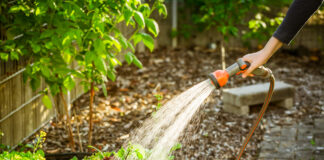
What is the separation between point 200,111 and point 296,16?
3.04 m

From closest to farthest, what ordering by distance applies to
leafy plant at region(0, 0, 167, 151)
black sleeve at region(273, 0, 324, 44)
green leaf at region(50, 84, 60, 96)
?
black sleeve at region(273, 0, 324, 44)
leafy plant at region(0, 0, 167, 151)
green leaf at region(50, 84, 60, 96)

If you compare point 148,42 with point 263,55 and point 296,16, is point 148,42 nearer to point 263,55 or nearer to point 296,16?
point 263,55

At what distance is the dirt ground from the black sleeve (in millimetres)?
2095

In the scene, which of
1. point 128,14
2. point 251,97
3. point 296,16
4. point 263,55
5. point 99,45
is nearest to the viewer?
point 296,16

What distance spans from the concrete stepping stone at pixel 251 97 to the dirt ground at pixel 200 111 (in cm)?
11

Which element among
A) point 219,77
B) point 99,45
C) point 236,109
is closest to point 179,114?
point 99,45

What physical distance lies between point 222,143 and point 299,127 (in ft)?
3.49

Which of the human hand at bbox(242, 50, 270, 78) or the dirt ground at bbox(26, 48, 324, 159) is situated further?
the dirt ground at bbox(26, 48, 324, 159)

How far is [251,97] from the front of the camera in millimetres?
4977

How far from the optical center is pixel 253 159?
12.8 ft

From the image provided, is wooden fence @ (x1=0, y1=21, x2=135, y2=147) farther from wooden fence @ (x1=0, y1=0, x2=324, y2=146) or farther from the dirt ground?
the dirt ground

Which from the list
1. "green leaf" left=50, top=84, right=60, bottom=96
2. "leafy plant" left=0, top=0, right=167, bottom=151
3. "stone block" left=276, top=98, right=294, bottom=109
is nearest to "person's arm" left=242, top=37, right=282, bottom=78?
"leafy plant" left=0, top=0, right=167, bottom=151

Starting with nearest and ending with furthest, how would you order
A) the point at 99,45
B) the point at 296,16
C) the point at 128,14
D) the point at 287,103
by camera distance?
1. the point at 296,16
2. the point at 128,14
3. the point at 99,45
4. the point at 287,103

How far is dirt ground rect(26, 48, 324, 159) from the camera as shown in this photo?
4.08m
